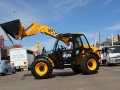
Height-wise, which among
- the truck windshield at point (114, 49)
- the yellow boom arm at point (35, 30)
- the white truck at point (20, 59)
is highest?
the yellow boom arm at point (35, 30)

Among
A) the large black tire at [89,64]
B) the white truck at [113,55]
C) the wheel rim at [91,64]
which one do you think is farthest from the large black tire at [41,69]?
the white truck at [113,55]

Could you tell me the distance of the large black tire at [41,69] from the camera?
15766 millimetres

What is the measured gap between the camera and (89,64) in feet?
55.2

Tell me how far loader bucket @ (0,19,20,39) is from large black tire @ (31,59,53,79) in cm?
300

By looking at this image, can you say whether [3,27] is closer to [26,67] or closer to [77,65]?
[77,65]

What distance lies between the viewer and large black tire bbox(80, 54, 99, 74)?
53.9 ft

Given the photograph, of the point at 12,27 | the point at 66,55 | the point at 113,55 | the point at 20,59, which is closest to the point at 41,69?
the point at 66,55

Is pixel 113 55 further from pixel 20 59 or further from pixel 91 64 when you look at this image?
pixel 20 59

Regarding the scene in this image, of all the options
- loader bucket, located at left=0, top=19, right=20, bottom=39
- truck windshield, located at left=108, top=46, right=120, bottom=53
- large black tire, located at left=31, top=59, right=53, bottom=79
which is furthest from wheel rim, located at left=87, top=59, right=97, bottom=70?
truck windshield, located at left=108, top=46, right=120, bottom=53

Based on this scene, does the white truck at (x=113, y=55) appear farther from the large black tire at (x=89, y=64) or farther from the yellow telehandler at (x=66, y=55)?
the large black tire at (x=89, y=64)

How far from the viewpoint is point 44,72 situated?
1586 cm

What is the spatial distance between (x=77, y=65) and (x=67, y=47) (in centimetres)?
156

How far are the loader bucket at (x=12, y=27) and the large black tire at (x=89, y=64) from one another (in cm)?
505

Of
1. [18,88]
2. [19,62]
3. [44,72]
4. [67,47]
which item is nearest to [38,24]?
[67,47]
